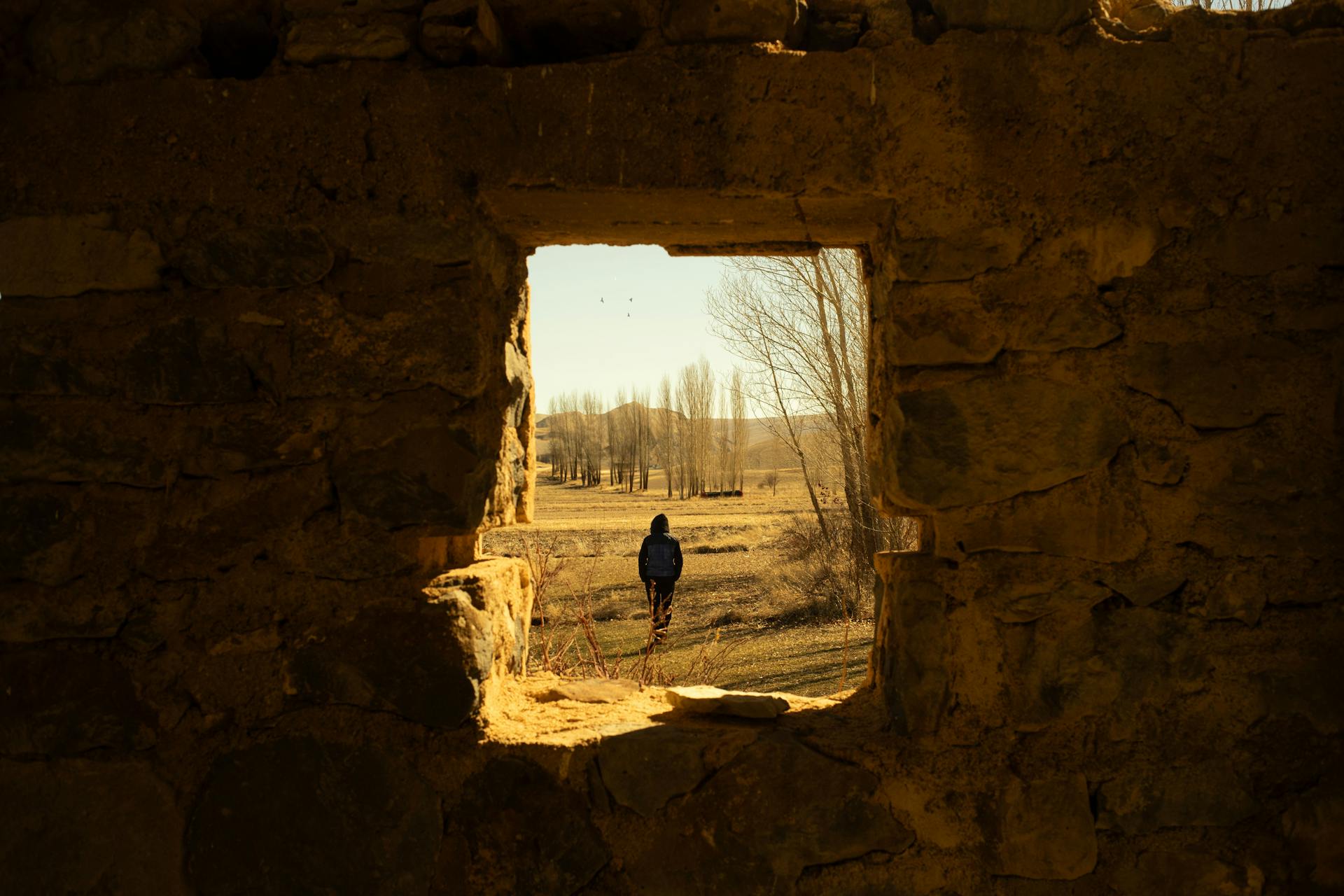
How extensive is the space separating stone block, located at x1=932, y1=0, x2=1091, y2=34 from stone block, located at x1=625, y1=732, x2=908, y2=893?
140 centimetres

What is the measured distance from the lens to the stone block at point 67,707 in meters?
1.71

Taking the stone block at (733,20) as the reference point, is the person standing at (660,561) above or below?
below

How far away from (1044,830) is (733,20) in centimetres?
159

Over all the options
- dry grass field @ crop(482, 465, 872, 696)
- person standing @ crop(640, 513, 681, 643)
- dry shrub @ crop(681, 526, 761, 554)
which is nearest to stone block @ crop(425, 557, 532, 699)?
dry grass field @ crop(482, 465, 872, 696)

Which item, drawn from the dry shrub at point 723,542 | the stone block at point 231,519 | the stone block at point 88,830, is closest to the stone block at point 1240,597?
the stone block at point 231,519

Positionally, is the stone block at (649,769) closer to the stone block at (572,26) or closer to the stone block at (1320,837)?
the stone block at (1320,837)

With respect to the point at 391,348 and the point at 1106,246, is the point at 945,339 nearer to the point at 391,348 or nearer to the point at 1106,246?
the point at 1106,246

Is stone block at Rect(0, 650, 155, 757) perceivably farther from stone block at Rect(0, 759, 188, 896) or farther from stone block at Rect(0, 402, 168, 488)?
stone block at Rect(0, 402, 168, 488)

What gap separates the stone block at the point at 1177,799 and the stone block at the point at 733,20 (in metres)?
1.52

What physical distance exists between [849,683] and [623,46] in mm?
4614

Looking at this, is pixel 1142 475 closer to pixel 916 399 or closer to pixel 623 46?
pixel 916 399

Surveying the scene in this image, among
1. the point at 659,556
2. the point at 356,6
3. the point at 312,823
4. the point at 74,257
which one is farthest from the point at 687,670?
the point at 356,6

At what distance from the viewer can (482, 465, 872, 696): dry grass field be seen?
5438 millimetres

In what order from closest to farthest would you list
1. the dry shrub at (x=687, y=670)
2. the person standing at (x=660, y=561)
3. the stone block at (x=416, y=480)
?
1. the stone block at (x=416, y=480)
2. the dry shrub at (x=687, y=670)
3. the person standing at (x=660, y=561)
